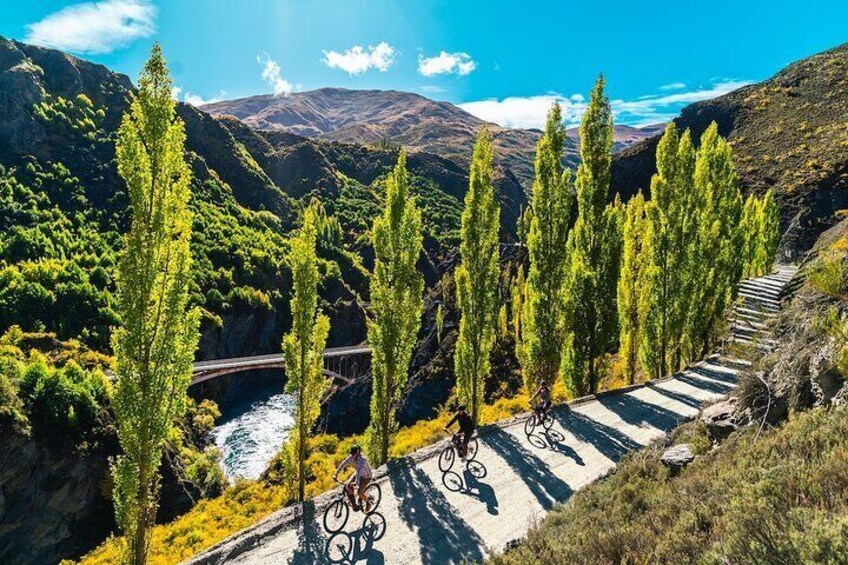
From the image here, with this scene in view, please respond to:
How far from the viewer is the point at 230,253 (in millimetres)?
76562

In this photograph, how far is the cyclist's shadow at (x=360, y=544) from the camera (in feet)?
34.3

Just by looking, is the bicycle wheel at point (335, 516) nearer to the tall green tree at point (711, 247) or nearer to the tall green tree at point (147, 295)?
the tall green tree at point (147, 295)

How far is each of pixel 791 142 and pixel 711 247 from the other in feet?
196

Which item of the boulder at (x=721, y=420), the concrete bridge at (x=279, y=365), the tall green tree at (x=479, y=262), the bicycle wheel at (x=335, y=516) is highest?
the tall green tree at (x=479, y=262)

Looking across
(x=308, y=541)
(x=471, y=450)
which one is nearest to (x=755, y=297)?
(x=471, y=450)

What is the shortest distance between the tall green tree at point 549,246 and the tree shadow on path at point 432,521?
33.7ft

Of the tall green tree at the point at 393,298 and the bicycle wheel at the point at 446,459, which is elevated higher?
the tall green tree at the point at 393,298

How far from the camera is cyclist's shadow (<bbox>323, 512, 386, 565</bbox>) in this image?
1046 cm

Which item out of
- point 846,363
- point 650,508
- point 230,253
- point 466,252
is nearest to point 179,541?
point 466,252

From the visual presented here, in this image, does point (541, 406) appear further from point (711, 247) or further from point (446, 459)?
point (711, 247)

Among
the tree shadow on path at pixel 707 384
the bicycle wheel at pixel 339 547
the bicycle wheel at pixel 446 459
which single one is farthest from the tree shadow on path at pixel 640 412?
the bicycle wheel at pixel 339 547

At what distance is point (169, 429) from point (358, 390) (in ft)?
116

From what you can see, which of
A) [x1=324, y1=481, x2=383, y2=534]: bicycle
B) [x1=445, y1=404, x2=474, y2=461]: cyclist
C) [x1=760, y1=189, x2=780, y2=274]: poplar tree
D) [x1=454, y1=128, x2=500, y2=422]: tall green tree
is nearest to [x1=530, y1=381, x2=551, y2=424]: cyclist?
[x1=445, y1=404, x2=474, y2=461]: cyclist

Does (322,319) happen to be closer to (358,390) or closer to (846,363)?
(846,363)
